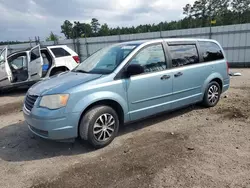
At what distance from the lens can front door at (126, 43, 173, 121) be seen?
395 centimetres

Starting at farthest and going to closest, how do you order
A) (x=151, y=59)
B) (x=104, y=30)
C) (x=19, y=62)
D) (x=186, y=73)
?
(x=104, y=30) → (x=19, y=62) → (x=186, y=73) → (x=151, y=59)

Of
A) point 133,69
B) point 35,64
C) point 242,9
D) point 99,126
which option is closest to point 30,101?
point 99,126

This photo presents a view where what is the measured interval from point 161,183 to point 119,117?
5.08 feet

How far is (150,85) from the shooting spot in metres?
4.11

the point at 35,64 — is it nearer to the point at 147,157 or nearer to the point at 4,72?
the point at 4,72

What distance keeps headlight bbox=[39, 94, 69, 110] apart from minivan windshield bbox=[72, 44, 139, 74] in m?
0.88

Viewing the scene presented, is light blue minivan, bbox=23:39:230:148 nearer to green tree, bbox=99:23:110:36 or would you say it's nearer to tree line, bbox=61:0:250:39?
tree line, bbox=61:0:250:39

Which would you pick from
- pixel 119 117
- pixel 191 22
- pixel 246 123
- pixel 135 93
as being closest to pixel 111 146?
pixel 119 117

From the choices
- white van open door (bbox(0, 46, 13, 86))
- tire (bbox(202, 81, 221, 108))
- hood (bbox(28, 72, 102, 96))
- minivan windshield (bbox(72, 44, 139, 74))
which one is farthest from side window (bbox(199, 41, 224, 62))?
white van open door (bbox(0, 46, 13, 86))

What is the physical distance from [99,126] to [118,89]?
0.69 metres

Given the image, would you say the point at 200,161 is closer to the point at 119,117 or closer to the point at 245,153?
the point at 245,153

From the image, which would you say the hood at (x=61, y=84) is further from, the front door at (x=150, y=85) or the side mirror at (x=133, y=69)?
the front door at (x=150, y=85)

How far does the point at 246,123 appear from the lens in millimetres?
4441

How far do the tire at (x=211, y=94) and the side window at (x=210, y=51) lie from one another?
0.60 meters
